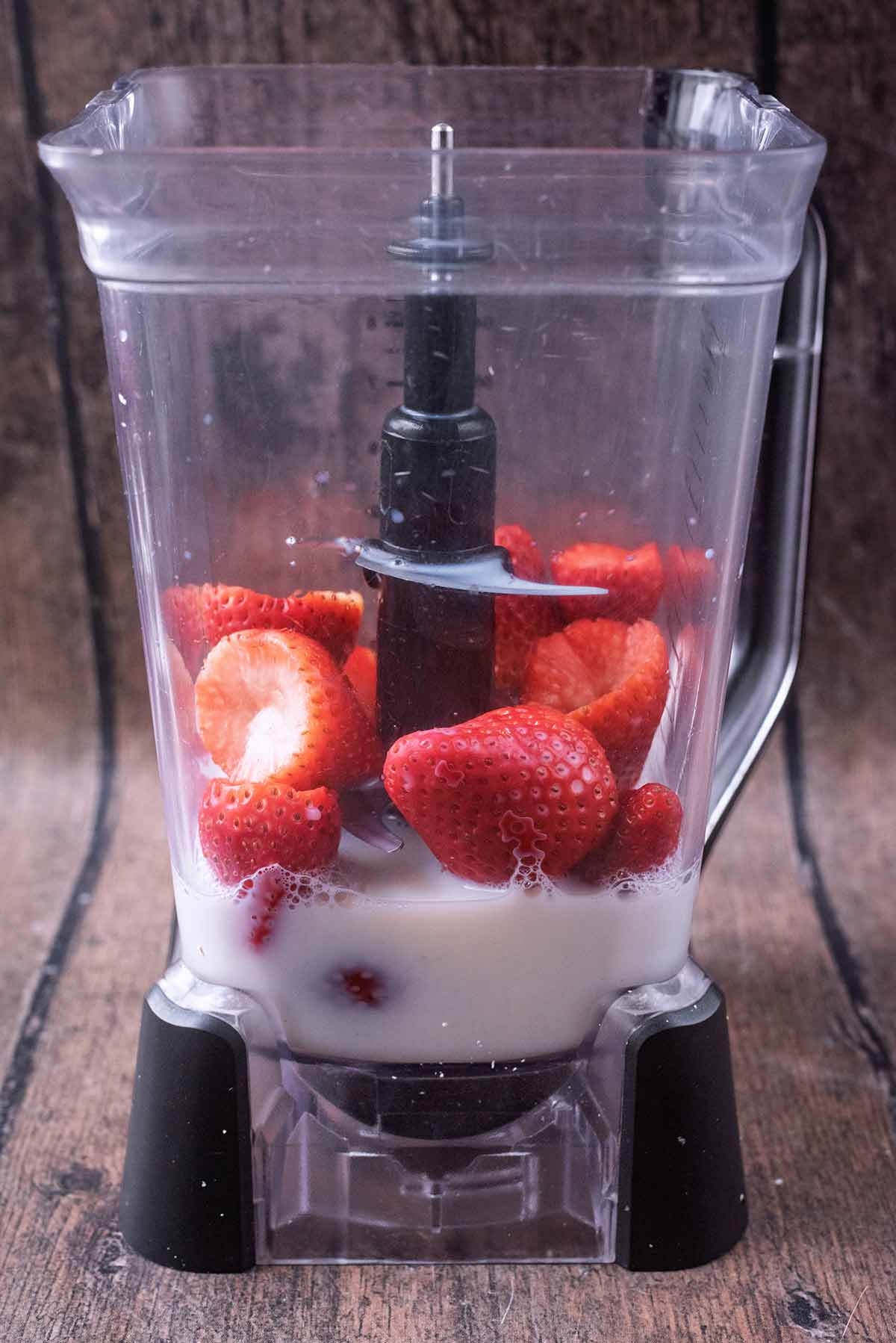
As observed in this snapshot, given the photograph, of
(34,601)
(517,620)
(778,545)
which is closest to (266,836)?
(517,620)

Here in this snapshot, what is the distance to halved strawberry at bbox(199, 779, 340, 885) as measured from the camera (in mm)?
551

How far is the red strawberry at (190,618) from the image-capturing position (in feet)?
1.92

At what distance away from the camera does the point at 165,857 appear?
0.90 metres

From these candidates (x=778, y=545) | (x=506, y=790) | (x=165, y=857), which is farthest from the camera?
(x=165, y=857)

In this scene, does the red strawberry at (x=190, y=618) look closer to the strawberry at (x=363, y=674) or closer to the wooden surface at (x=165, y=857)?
the strawberry at (x=363, y=674)

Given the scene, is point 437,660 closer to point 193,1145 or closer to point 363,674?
point 363,674

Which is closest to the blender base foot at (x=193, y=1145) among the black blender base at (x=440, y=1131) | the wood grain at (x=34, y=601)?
the black blender base at (x=440, y=1131)

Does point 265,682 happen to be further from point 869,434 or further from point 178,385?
point 869,434

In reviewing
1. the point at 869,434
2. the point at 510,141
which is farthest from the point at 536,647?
the point at 869,434

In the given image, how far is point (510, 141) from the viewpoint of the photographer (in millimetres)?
724

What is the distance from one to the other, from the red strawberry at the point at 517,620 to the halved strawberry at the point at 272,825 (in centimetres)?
8

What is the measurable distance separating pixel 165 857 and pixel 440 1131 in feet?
1.13

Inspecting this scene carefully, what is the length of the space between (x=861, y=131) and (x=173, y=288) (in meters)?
0.50

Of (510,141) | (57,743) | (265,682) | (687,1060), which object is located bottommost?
(57,743)
